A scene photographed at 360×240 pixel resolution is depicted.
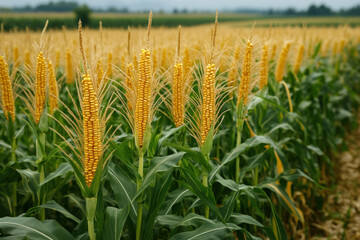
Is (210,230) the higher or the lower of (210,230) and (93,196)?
the lower

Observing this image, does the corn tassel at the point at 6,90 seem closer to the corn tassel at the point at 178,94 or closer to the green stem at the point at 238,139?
the corn tassel at the point at 178,94

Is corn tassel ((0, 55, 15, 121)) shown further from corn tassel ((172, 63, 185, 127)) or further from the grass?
corn tassel ((172, 63, 185, 127))

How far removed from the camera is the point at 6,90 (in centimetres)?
344

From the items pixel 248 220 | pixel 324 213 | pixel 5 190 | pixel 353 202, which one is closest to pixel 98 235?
pixel 248 220

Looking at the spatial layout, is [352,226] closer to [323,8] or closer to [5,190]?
[5,190]

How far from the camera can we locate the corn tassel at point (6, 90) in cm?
339

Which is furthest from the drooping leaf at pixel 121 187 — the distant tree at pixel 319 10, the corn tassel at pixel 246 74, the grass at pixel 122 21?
the distant tree at pixel 319 10

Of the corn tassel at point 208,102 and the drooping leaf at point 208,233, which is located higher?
→ the corn tassel at point 208,102

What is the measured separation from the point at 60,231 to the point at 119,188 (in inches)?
21.3

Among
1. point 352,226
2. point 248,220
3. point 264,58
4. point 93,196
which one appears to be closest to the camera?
point 93,196

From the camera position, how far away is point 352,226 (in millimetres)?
5855

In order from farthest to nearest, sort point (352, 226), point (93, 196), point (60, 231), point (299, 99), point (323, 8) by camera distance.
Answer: point (323, 8), point (299, 99), point (352, 226), point (60, 231), point (93, 196)

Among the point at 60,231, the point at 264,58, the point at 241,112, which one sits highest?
the point at 264,58

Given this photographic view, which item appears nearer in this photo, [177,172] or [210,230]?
[210,230]
